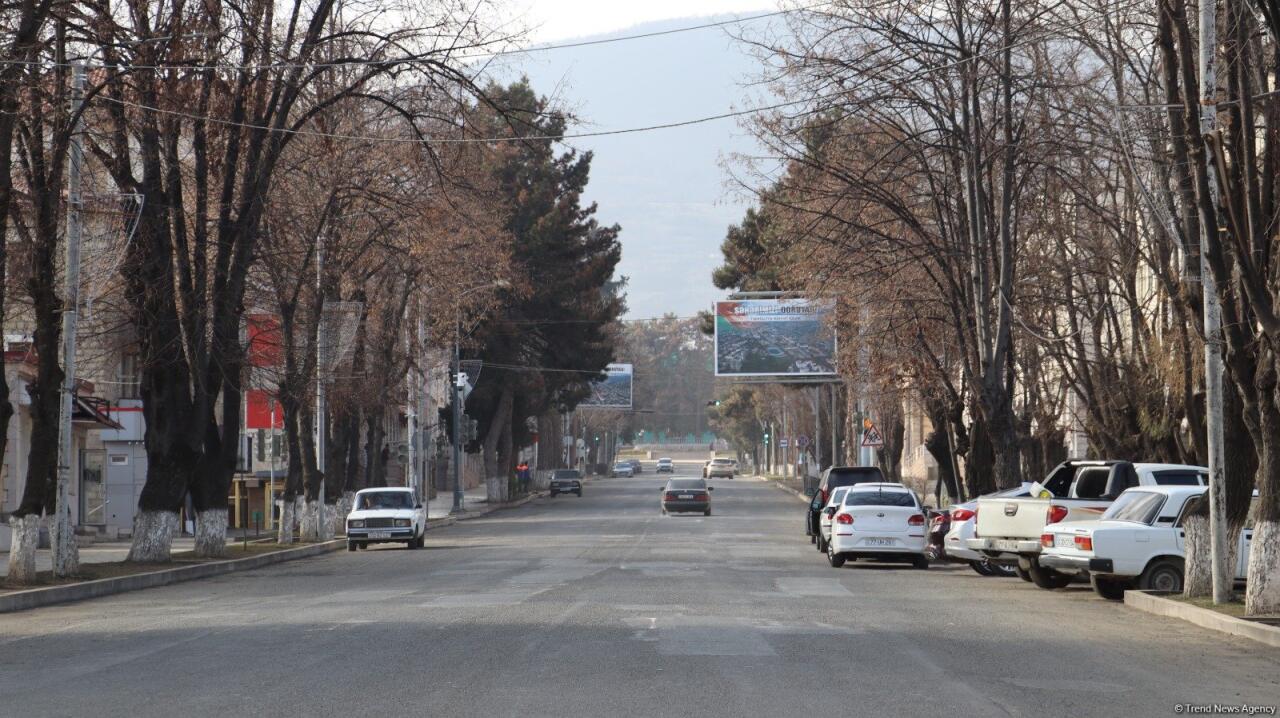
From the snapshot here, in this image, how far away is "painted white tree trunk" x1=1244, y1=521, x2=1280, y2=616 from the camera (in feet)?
57.7

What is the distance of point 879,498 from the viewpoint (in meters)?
30.9

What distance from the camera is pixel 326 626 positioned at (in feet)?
56.0

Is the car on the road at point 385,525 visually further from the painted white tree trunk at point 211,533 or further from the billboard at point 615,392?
the billboard at point 615,392

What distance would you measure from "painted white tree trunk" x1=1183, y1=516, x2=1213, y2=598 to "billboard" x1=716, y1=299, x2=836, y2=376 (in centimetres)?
4318

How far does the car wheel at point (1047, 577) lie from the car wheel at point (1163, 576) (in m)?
3.10

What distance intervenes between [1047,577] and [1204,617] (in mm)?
6673

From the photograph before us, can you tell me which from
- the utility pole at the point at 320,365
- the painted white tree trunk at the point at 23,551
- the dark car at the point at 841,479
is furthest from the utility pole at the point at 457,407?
the painted white tree trunk at the point at 23,551

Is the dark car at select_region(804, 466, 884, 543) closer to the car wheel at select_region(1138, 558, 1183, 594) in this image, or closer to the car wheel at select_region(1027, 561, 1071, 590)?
the car wheel at select_region(1027, 561, 1071, 590)

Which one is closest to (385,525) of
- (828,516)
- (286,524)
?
(286,524)

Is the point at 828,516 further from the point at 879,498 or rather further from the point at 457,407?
the point at 457,407

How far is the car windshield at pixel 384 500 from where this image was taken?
4197 centimetres

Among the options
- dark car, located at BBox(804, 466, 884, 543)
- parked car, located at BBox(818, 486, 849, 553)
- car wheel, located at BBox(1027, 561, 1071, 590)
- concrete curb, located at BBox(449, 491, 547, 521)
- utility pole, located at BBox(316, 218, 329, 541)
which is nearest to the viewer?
car wheel, located at BBox(1027, 561, 1071, 590)

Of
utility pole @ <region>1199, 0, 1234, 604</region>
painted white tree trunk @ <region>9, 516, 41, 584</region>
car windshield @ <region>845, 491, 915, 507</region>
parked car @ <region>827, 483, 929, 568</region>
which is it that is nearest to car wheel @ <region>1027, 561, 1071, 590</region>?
utility pole @ <region>1199, 0, 1234, 604</region>

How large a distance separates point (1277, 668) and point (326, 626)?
952 centimetres
